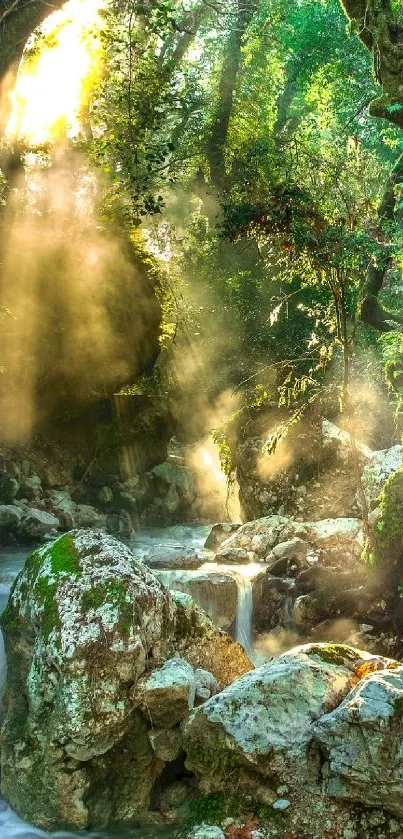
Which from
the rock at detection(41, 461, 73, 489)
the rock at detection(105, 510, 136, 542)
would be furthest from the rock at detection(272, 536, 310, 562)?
the rock at detection(41, 461, 73, 489)

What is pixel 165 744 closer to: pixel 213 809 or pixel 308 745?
pixel 213 809

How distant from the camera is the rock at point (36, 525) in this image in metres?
14.3

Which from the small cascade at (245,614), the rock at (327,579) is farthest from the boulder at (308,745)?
the small cascade at (245,614)

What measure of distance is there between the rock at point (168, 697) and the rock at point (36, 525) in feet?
32.1

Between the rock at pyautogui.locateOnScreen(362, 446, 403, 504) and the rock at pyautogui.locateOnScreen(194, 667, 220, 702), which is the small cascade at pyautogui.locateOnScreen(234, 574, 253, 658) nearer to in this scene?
the rock at pyautogui.locateOnScreen(362, 446, 403, 504)

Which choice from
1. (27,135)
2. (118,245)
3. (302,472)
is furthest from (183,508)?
(27,135)

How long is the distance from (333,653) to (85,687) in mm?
1960

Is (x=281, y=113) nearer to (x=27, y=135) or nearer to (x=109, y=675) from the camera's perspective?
(x=27, y=135)

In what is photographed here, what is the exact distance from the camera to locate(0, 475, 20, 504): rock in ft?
52.0

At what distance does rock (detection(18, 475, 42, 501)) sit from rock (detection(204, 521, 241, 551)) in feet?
15.3

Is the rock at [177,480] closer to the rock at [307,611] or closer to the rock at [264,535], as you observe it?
the rock at [264,535]

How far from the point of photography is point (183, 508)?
21.3 m

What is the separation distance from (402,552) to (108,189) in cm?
1081

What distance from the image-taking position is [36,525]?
47.4 ft
